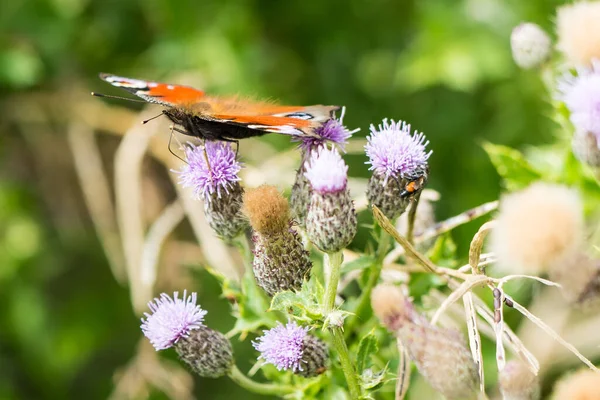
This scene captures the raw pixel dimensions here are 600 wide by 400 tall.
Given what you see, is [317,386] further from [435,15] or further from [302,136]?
[435,15]

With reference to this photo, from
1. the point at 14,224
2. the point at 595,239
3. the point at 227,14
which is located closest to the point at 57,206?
the point at 14,224

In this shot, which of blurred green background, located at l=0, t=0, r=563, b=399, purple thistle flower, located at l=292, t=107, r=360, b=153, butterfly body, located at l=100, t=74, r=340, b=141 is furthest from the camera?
blurred green background, located at l=0, t=0, r=563, b=399

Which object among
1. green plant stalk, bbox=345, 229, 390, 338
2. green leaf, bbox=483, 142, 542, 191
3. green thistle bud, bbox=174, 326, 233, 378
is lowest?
green thistle bud, bbox=174, 326, 233, 378

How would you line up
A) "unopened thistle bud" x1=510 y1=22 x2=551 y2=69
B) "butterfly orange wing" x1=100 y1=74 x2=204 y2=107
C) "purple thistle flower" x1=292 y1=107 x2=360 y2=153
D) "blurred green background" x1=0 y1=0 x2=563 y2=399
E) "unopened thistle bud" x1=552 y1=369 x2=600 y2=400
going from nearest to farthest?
"unopened thistle bud" x1=552 y1=369 x2=600 y2=400 < "purple thistle flower" x1=292 y1=107 x2=360 y2=153 < "butterfly orange wing" x1=100 y1=74 x2=204 y2=107 < "unopened thistle bud" x1=510 y1=22 x2=551 y2=69 < "blurred green background" x1=0 y1=0 x2=563 y2=399

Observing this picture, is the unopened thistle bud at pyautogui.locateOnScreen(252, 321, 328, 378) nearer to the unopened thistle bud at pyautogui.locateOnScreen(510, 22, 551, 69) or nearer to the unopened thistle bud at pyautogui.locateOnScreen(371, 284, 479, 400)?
the unopened thistle bud at pyautogui.locateOnScreen(371, 284, 479, 400)

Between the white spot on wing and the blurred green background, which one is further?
the blurred green background

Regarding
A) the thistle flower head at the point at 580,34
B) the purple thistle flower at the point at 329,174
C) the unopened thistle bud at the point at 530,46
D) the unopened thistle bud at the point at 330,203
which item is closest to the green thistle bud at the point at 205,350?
the unopened thistle bud at the point at 330,203

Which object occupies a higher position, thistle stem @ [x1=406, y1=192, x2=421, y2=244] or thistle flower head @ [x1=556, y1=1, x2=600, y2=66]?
thistle flower head @ [x1=556, y1=1, x2=600, y2=66]

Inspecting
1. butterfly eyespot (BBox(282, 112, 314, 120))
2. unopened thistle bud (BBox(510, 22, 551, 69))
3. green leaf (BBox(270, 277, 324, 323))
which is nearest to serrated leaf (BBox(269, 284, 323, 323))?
green leaf (BBox(270, 277, 324, 323))
